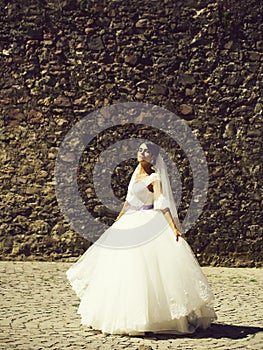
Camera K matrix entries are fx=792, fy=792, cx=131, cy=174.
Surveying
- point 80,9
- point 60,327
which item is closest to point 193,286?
point 60,327

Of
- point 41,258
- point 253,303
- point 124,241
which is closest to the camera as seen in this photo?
point 124,241

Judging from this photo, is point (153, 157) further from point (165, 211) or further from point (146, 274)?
point (146, 274)

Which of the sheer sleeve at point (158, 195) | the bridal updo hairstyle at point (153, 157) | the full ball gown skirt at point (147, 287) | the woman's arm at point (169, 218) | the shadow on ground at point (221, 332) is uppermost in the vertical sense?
the bridal updo hairstyle at point (153, 157)

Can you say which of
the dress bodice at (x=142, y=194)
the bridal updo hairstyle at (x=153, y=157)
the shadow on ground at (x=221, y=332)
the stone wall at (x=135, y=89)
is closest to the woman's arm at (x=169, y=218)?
the dress bodice at (x=142, y=194)

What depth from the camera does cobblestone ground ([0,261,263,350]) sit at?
6.36m

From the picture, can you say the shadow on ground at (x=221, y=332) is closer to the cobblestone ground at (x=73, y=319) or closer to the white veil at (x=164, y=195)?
the cobblestone ground at (x=73, y=319)

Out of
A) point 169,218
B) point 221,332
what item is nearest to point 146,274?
point 169,218

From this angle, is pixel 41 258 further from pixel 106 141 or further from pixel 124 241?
pixel 124 241

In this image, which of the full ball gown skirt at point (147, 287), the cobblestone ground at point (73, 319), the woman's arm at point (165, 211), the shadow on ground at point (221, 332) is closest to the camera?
the cobblestone ground at point (73, 319)

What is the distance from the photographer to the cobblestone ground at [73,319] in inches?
250

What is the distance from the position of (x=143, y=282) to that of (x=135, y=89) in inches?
221

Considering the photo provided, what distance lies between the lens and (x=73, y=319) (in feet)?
24.3

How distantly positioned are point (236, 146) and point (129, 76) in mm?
1893

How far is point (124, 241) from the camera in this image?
272 inches
